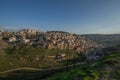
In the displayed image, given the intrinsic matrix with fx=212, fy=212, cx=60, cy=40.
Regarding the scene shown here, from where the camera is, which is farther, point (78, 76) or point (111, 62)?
point (111, 62)

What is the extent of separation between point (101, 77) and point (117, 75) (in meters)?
1.93

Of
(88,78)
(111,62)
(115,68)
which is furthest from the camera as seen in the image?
(111,62)

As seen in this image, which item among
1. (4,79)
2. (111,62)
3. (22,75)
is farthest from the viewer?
(22,75)

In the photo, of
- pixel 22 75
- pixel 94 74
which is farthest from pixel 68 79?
pixel 22 75

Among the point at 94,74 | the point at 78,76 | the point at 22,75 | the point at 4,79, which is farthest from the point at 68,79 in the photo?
the point at 22,75

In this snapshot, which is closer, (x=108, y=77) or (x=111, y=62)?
(x=108, y=77)

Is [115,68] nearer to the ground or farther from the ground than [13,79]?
farther from the ground

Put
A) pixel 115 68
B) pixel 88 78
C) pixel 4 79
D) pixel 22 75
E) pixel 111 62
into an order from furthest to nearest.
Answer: pixel 22 75, pixel 4 79, pixel 111 62, pixel 115 68, pixel 88 78

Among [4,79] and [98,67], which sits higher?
[98,67]

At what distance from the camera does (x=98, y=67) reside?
25797 mm

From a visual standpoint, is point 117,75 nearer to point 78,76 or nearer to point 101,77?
point 101,77

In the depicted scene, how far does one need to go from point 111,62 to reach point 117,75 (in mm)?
4506

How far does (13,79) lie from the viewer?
174750 mm

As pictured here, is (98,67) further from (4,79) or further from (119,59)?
(4,79)
